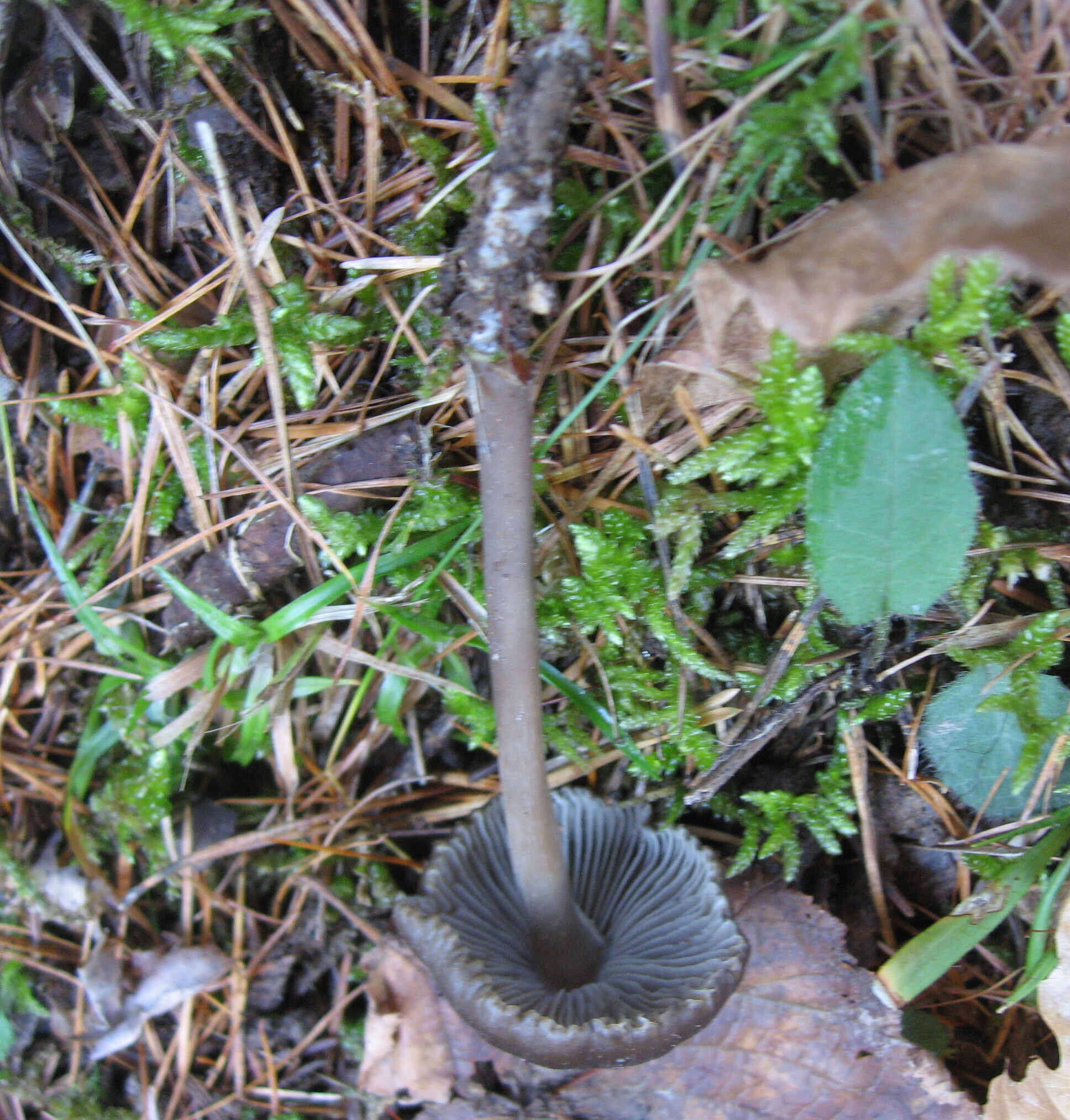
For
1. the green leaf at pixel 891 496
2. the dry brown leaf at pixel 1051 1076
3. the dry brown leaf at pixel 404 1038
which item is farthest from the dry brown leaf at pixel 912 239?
the dry brown leaf at pixel 404 1038

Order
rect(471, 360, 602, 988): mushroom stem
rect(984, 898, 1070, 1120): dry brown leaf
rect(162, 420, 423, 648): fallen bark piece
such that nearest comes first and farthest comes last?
rect(471, 360, 602, 988): mushroom stem < rect(984, 898, 1070, 1120): dry brown leaf < rect(162, 420, 423, 648): fallen bark piece

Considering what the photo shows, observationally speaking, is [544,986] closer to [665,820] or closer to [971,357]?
[665,820]

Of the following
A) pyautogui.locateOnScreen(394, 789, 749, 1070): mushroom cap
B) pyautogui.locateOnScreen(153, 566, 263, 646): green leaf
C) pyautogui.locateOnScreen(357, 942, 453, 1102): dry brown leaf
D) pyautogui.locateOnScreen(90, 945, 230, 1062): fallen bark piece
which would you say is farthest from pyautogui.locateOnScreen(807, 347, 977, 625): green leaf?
pyautogui.locateOnScreen(90, 945, 230, 1062): fallen bark piece

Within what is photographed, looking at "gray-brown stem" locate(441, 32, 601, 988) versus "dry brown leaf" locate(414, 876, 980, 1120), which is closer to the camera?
"gray-brown stem" locate(441, 32, 601, 988)

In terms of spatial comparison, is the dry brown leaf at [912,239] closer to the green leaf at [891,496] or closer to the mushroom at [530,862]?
the green leaf at [891,496]

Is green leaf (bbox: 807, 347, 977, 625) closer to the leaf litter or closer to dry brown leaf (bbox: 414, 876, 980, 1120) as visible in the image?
the leaf litter

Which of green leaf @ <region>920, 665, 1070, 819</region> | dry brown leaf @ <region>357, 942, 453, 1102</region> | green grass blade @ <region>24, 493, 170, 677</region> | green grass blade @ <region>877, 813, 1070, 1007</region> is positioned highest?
green grass blade @ <region>24, 493, 170, 677</region>
